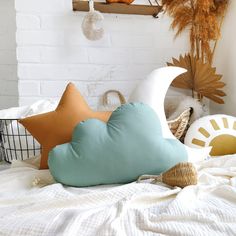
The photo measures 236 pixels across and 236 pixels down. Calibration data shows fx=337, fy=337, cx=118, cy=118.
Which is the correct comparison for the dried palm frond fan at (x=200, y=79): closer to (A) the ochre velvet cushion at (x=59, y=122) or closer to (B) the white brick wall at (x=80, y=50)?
(B) the white brick wall at (x=80, y=50)

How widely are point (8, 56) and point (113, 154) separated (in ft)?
3.95

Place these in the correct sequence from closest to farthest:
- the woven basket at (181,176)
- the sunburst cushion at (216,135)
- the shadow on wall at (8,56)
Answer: the woven basket at (181,176) < the sunburst cushion at (216,135) < the shadow on wall at (8,56)

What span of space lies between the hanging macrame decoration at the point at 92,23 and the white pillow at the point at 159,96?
1.45 feet

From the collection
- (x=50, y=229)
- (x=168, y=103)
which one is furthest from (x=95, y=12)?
(x=50, y=229)

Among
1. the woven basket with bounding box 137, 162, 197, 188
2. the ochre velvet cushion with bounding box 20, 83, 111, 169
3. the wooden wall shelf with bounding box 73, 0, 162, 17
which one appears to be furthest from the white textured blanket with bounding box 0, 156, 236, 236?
the wooden wall shelf with bounding box 73, 0, 162, 17

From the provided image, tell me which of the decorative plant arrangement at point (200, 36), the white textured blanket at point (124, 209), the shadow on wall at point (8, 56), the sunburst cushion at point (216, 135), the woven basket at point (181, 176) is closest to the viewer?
the white textured blanket at point (124, 209)

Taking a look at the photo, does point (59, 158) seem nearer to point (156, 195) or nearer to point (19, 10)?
point (156, 195)

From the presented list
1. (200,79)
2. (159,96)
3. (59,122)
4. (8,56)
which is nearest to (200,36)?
(200,79)

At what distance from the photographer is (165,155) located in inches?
37.4

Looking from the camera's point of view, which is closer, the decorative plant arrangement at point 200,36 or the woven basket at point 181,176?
the woven basket at point 181,176

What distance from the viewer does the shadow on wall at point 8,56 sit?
184 centimetres

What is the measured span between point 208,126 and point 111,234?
0.77 metres

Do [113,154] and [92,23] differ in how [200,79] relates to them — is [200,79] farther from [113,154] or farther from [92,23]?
[113,154]

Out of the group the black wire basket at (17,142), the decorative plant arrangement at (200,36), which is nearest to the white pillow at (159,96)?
the decorative plant arrangement at (200,36)
